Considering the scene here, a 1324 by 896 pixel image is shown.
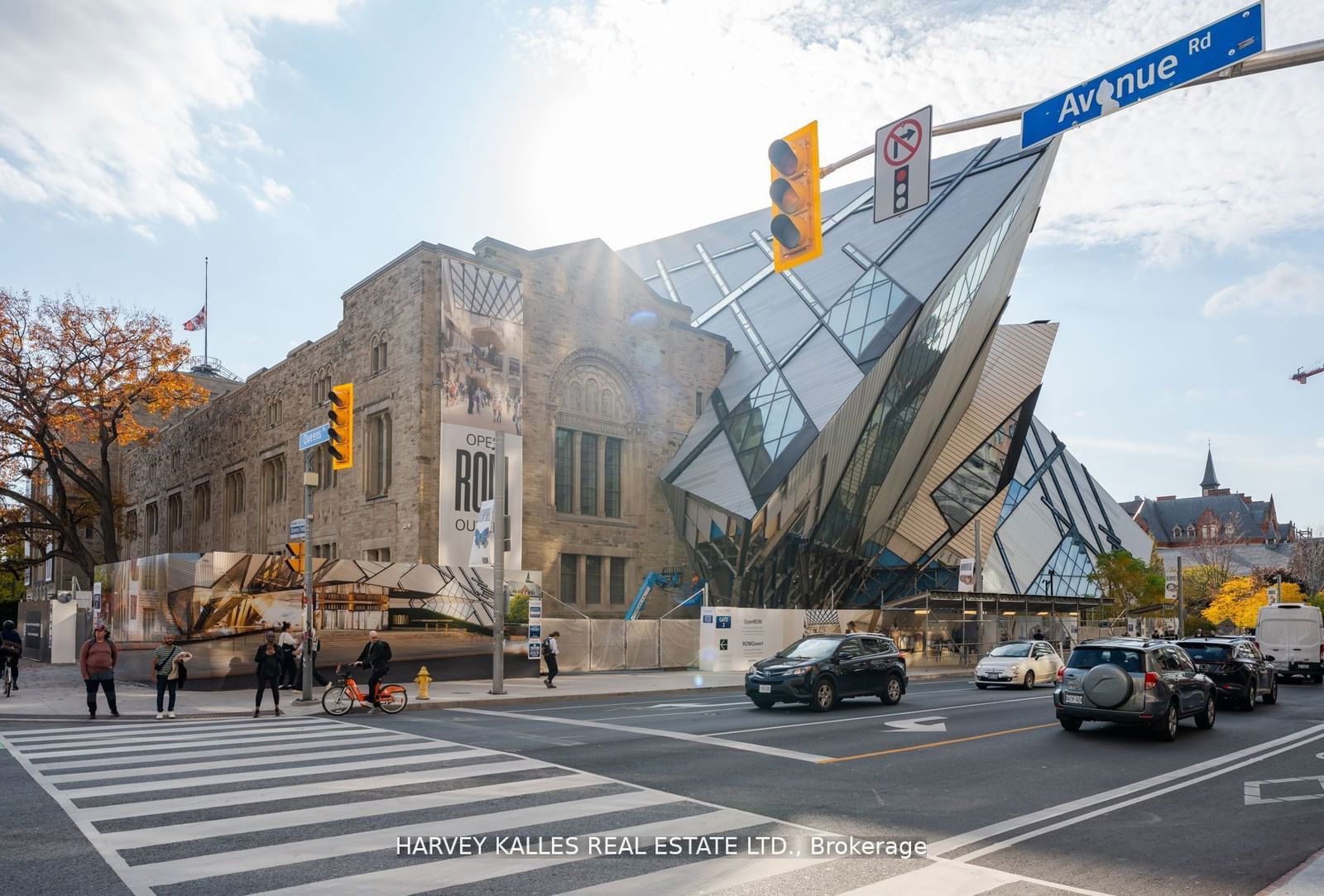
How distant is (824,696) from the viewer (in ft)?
65.5

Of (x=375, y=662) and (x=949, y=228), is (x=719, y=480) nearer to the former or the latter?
(x=949, y=228)

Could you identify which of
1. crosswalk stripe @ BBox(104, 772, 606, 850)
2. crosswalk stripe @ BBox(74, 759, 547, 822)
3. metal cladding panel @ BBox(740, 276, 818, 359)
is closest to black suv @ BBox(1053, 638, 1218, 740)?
crosswalk stripe @ BBox(104, 772, 606, 850)

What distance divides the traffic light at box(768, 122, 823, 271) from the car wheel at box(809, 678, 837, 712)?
1279cm

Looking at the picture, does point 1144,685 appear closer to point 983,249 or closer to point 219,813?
point 219,813

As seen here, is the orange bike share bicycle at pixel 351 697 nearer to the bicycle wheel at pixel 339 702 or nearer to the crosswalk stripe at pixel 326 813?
the bicycle wheel at pixel 339 702

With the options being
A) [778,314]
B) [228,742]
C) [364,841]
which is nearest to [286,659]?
[228,742]

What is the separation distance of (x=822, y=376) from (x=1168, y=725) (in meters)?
28.6

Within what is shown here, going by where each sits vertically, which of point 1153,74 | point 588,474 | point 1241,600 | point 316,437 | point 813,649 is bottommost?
point 1241,600

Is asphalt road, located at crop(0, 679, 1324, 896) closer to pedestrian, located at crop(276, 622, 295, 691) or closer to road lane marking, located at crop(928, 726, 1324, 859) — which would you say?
road lane marking, located at crop(928, 726, 1324, 859)

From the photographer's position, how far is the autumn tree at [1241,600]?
75.2 m

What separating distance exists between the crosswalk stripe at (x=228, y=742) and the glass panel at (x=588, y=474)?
26949 mm

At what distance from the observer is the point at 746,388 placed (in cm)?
4731

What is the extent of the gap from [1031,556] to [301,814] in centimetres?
6159

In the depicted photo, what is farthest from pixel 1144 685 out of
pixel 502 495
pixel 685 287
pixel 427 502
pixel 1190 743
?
pixel 685 287
